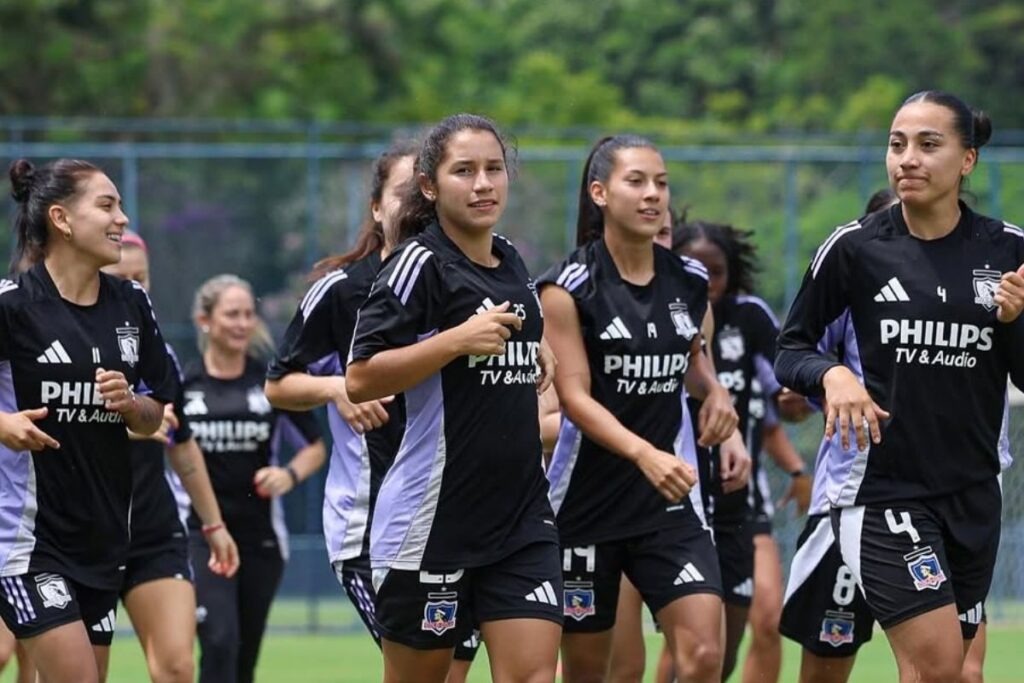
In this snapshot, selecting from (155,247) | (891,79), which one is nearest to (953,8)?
(891,79)

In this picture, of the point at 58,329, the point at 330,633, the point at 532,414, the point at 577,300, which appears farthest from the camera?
the point at 330,633

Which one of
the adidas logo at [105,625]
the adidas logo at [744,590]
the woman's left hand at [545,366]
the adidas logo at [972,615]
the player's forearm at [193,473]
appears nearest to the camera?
the woman's left hand at [545,366]

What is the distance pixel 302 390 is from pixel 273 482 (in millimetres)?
2479

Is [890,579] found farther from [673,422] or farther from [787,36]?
[787,36]

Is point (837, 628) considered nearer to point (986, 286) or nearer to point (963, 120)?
point (986, 286)

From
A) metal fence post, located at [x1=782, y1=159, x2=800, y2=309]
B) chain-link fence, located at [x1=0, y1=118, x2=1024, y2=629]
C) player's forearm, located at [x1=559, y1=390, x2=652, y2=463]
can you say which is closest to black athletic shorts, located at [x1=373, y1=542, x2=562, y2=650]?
player's forearm, located at [x1=559, y1=390, x2=652, y2=463]

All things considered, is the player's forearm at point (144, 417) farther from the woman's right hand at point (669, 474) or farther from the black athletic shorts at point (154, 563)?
the woman's right hand at point (669, 474)

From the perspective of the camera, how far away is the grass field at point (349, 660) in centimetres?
1148

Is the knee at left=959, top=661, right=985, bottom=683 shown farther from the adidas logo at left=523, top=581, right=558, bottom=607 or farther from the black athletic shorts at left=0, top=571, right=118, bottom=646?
the black athletic shorts at left=0, top=571, right=118, bottom=646

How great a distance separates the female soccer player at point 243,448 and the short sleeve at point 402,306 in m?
3.35

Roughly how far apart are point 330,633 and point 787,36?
1837 cm

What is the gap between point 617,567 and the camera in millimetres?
7023

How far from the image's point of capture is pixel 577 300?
6988 millimetres

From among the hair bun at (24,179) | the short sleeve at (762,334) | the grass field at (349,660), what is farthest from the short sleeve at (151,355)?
the grass field at (349,660)
